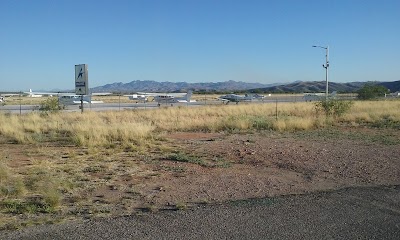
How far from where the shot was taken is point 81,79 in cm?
3189

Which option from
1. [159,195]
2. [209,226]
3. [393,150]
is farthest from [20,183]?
[393,150]

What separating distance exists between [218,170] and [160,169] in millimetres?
1511

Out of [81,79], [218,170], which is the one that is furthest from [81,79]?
[218,170]

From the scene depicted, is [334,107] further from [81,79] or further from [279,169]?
[279,169]

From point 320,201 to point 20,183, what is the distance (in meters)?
6.04

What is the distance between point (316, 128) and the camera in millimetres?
23938

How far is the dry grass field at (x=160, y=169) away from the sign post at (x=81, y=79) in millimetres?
11554

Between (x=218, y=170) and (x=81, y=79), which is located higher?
(x=81, y=79)

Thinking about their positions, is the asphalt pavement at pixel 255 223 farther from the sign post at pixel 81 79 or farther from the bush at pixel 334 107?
the sign post at pixel 81 79

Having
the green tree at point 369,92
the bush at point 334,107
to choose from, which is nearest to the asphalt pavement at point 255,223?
the bush at point 334,107

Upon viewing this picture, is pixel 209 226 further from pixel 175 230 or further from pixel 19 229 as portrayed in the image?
pixel 19 229

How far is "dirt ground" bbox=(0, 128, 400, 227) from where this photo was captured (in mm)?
8430

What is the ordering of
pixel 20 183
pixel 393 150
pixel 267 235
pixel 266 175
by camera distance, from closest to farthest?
pixel 267 235, pixel 20 183, pixel 266 175, pixel 393 150

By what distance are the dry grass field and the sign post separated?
37.9ft
